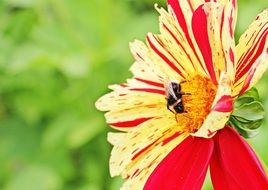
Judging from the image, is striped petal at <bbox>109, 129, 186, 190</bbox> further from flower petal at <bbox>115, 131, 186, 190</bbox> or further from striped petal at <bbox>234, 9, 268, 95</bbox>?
striped petal at <bbox>234, 9, 268, 95</bbox>

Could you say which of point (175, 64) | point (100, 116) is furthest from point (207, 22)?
point (100, 116)

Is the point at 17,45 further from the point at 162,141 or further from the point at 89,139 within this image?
the point at 162,141

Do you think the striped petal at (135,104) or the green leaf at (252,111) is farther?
the striped petal at (135,104)

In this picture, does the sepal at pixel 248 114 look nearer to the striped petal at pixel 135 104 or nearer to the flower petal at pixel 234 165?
the flower petal at pixel 234 165

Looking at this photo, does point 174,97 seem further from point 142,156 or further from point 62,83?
point 62,83

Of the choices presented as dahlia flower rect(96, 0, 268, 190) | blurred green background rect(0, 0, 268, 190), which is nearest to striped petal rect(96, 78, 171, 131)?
dahlia flower rect(96, 0, 268, 190)

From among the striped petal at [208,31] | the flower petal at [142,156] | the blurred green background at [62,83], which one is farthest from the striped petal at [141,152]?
the blurred green background at [62,83]

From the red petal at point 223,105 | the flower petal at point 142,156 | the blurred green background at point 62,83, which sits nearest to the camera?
the red petal at point 223,105
